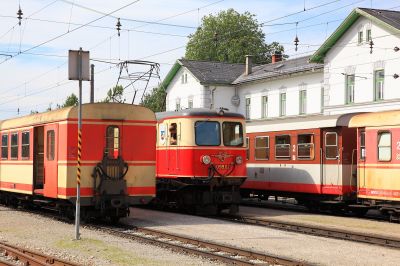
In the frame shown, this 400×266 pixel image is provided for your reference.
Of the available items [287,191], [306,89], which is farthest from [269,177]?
[306,89]

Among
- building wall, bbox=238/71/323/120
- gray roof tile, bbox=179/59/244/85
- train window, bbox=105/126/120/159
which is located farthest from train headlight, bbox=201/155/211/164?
gray roof tile, bbox=179/59/244/85

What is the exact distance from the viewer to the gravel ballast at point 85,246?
11.8m

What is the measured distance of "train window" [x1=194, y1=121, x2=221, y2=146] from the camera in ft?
65.8

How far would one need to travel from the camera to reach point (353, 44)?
38.6 metres

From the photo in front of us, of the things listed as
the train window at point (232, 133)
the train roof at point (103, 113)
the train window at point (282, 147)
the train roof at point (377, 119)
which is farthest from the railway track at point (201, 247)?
the train window at point (282, 147)

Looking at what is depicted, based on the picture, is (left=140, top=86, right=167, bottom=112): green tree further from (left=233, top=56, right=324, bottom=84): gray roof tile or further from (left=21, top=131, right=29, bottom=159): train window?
(left=21, top=131, right=29, bottom=159): train window

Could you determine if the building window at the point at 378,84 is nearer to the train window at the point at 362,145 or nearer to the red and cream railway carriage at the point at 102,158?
the train window at the point at 362,145

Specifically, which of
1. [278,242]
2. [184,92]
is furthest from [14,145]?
[184,92]

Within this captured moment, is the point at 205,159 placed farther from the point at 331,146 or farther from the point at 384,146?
the point at 384,146

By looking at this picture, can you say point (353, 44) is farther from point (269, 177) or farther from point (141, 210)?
point (141, 210)

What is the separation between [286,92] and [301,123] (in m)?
25.8

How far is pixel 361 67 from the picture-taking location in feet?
124

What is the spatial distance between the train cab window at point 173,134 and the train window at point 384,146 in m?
6.13

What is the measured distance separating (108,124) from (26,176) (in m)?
3.85
